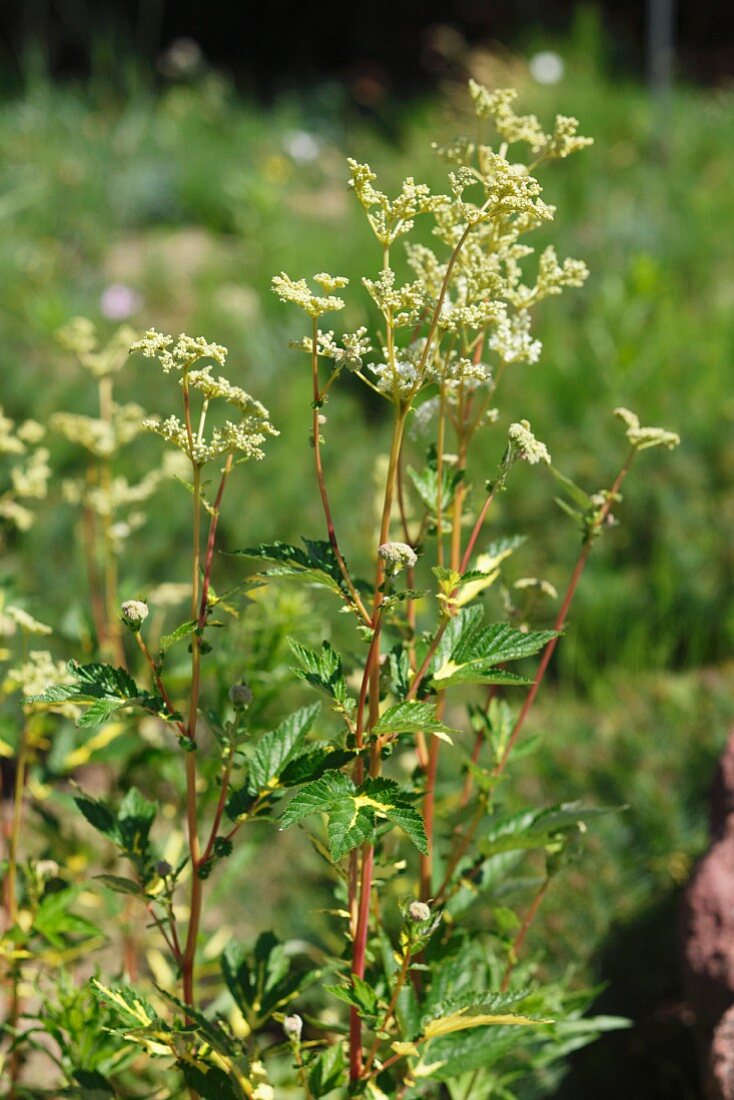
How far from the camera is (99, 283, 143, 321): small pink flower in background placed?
403 centimetres

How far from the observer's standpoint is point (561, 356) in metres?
3.63

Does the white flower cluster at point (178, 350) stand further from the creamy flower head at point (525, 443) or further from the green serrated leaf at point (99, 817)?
the green serrated leaf at point (99, 817)

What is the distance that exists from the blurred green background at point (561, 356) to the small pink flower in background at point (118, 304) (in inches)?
0.6

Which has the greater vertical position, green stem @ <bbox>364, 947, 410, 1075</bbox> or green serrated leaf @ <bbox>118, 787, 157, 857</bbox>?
green serrated leaf @ <bbox>118, 787, 157, 857</bbox>

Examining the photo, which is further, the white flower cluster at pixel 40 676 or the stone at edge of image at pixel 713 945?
the stone at edge of image at pixel 713 945

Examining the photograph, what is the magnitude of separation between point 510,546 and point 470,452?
207 cm

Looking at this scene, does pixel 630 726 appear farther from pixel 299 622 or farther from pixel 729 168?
pixel 729 168

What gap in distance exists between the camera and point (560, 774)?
2.51 meters

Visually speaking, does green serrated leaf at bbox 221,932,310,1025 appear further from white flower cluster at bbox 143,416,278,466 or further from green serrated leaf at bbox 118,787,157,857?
white flower cluster at bbox 143,416,278,466

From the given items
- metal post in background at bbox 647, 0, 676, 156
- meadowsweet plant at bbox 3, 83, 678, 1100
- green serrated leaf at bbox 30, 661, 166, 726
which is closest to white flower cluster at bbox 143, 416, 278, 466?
meadowsweet plant at bbox 3, 83, 678, 1100

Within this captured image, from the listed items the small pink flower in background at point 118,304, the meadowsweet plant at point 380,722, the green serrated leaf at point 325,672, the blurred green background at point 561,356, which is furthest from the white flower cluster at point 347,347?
the small pink flower in background at point 118,304

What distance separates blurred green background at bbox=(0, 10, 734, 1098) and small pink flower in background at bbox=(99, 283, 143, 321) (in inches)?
0.6

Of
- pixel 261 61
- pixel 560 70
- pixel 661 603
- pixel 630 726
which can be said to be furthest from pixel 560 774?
pixel 261 61

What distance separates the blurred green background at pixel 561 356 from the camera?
2.32 meters
